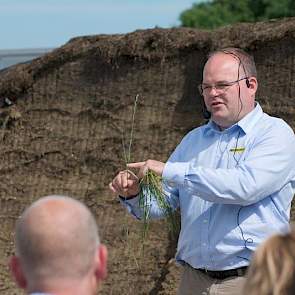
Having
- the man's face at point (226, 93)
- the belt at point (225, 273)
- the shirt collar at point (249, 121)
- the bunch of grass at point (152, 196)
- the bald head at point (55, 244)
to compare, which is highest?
the man's face at point (226, 93)

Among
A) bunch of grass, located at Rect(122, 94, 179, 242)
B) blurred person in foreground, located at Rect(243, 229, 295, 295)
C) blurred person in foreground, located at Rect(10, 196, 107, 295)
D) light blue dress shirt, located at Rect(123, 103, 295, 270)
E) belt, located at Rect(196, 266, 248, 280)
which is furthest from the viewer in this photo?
bunch of grass, located at Rect(122, 94, 179, 242)

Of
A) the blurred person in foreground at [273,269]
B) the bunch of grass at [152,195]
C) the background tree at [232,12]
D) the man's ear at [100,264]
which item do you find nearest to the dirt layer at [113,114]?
the bunch of grass at [152,195]

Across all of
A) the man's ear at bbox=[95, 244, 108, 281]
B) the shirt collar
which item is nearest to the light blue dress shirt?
the shirt collar

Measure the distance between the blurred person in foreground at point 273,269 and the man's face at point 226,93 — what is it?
5.58 ft

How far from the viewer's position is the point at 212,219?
396cm

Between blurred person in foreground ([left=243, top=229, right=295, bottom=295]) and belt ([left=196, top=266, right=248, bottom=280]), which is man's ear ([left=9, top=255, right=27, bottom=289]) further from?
belt ([left=196, top=266, right=248, bottom=280])

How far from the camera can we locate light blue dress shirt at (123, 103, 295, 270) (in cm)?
379

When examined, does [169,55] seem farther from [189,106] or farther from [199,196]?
[199,196]

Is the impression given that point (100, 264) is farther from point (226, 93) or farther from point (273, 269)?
point (226, 93)

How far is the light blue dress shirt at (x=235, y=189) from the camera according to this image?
3.79m

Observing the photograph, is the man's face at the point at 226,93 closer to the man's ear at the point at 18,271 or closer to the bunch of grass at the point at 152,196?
the bunch of grass at the point at 152,196

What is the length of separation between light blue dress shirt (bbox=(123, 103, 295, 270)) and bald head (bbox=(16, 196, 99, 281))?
1.32 metres

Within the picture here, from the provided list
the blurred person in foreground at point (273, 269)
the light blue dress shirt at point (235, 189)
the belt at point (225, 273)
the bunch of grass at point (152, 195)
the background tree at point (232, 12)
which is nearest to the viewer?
the blurred person in foreground at point (273, 269)

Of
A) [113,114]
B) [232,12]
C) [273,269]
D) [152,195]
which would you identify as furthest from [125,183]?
[232,12]
